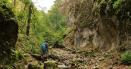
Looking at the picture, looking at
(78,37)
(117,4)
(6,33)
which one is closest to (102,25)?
(117,4)

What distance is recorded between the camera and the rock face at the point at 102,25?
18703mm

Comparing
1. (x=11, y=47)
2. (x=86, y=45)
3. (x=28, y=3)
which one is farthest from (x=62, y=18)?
(x=11, y=47)

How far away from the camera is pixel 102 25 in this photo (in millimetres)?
24609

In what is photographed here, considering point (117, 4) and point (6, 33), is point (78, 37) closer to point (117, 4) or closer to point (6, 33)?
point (117, 4)

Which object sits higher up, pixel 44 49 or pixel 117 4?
pixel 117 4

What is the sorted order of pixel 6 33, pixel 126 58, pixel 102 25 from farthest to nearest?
1. pixel 102 25
2. pixel 126 58
3. pixel 6 33

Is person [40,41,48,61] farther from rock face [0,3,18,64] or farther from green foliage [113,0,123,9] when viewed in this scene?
rock face [0,3,18,64]

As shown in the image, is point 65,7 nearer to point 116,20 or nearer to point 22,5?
point 22,5

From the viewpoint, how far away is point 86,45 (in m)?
30.4

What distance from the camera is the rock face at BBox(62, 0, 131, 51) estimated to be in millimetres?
18703

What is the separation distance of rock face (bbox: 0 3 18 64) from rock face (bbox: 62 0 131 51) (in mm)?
8951

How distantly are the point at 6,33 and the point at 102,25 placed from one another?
1445 centimetres

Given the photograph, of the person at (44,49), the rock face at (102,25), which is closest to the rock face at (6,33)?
the person at (44,49)

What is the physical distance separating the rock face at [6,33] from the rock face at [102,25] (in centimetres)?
895
